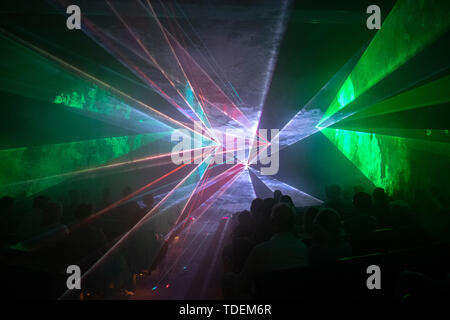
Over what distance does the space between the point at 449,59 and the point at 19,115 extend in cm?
962

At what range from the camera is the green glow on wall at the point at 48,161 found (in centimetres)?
706

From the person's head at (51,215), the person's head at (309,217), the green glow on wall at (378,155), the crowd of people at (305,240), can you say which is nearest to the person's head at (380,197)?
the crowd of people at (305,240)

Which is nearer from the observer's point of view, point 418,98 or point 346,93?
point 418,98

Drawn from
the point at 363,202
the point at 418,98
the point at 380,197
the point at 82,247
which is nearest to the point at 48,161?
the point at 82,247

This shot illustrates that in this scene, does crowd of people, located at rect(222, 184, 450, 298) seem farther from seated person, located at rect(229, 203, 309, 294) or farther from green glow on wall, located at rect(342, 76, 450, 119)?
green glow on wall, located at rect(342, 76, 450, 119)

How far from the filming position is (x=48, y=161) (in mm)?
7812

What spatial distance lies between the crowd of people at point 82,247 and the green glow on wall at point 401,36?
185 inches

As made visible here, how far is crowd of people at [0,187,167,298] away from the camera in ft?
6.82

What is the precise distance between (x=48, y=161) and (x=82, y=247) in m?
7.26

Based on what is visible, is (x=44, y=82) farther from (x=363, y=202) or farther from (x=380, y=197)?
(x=380, y=197)

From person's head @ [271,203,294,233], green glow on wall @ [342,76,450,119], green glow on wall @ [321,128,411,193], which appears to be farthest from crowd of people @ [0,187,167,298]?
green glow on wall @ [321,128,411,193]

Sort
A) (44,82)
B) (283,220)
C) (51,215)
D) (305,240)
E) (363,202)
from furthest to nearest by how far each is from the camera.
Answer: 1. (44,82)
2. (363,202)
3. (51,215)
4. (305,240)
5. (283,220)

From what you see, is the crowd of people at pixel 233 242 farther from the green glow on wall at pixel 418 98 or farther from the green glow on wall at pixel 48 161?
the green glow on wall at pixel 48 161

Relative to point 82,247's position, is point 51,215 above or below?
above
